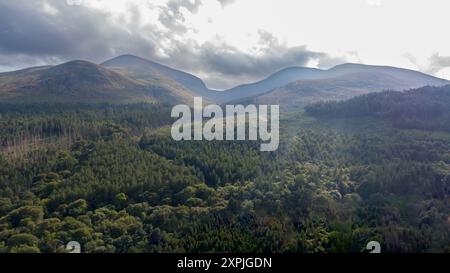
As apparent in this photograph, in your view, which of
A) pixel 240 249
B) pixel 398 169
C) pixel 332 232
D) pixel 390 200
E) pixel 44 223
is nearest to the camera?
pixel 240 249

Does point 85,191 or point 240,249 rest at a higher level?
point 85,191

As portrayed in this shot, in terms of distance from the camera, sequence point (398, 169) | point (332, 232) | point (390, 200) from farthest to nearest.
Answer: point (398, 169)
point (390, 200)
point (332, 232)

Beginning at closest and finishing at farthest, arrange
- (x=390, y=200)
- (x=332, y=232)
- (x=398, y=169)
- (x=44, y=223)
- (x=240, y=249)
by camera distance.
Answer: (x=240, y=249), (x=332, y=232), (x=44, y=223), (x=390, y=200), (x=398, y=169)

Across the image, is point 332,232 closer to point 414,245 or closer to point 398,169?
point 414,245

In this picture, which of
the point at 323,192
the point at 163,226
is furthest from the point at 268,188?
the point at 163,226

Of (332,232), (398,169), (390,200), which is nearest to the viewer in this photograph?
(332,232)

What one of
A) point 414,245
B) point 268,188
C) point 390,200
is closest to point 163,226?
point 268,188

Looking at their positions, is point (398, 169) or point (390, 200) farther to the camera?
point (398, 169)

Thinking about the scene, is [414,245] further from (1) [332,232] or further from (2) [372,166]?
(2) [372,166]

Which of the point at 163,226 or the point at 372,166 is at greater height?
the point at 372,166
